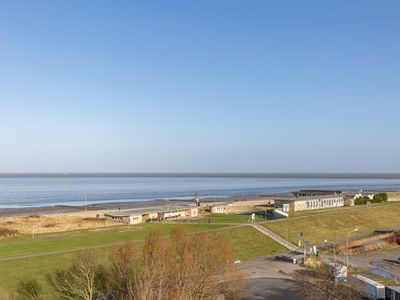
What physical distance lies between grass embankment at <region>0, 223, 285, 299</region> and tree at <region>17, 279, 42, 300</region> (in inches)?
25.2

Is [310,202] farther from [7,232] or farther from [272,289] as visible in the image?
[7,232]

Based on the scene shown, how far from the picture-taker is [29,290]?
1769 inches

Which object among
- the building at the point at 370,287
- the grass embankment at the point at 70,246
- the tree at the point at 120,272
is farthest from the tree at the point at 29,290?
the building at the point at 370,287

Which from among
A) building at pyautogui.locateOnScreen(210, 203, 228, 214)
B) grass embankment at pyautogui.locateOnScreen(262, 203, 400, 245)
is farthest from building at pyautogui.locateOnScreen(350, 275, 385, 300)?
building at pyautogui.locateOnScreen(210, 203, 228, 214)

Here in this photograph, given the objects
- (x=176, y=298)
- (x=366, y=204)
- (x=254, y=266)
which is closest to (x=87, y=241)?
(x=254, y=266)

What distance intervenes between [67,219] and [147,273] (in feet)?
221

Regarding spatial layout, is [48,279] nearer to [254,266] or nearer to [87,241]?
[87,241]

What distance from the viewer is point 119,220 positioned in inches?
3442

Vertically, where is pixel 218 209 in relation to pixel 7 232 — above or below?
below

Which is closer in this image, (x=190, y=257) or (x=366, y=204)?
(x=190, y=257)

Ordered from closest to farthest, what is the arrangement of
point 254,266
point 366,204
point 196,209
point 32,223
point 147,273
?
1. point 147,273
2. point 254,266
3. point 32,223
4. point 196,209
5. point 366,204

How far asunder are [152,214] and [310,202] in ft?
141

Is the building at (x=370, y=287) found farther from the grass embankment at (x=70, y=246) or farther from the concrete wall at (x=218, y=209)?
the concrete wall at (x=218, y=209)

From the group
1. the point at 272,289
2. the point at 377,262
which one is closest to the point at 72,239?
the point at 272,289
